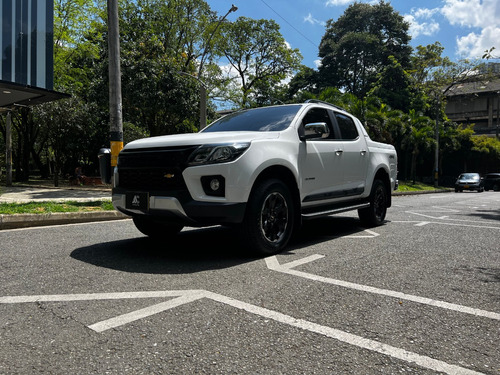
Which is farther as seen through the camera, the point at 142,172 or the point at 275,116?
the point at 275,116

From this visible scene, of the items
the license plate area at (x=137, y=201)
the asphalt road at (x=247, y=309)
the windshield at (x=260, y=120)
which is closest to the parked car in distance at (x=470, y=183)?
the asphalt road at (x=247, y=309)

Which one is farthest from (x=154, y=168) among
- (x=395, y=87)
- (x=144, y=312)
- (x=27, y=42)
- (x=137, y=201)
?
(x=395, y=87)

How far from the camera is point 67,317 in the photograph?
269 cm

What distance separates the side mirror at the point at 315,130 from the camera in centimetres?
493

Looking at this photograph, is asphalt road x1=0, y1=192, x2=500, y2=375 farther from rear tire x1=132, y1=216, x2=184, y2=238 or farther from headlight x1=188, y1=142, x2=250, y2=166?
headlight x1=188, y1=142, x2=250, y2=166

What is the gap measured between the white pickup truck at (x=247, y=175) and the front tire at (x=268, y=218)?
0.01 meters

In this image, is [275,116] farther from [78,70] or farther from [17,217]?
[78,70]

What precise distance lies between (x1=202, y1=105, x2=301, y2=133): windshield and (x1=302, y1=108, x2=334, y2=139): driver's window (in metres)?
0.18

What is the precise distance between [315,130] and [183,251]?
7.34 feet

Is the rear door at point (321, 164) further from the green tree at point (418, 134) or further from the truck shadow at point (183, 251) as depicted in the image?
the green tree at point (418, 134)

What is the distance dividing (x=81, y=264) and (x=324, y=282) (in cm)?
251

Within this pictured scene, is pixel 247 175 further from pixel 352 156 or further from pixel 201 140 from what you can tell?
pixel 352 156

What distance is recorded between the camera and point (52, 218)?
742 cm

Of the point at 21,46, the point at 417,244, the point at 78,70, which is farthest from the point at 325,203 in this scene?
the point at 78,70
